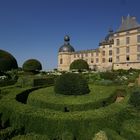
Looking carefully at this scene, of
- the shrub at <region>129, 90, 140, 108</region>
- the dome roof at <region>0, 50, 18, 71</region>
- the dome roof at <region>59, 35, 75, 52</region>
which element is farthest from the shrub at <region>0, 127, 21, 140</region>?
the dome roof at <region>59, 35, 75, 52</region>

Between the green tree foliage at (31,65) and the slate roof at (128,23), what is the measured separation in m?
20.3

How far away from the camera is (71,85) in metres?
15.8

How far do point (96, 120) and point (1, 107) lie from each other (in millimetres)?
5514

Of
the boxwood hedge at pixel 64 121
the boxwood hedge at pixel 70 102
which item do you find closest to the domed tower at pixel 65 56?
the boxwood hedge at pixel 70 102

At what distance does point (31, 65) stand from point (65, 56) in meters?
28.3

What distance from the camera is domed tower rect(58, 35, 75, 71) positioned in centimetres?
7456

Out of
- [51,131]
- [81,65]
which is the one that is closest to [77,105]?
[51,131]

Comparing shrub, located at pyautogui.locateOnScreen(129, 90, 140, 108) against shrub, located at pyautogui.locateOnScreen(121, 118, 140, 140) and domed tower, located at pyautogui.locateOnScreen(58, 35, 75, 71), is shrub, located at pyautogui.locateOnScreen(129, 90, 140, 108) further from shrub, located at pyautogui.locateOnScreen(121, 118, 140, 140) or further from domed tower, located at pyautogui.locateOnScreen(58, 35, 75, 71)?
domed tower, located at pyautogui.locateOnScreen(58, 35, 75, 71)

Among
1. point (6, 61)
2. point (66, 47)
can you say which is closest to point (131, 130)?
point (6, 61)

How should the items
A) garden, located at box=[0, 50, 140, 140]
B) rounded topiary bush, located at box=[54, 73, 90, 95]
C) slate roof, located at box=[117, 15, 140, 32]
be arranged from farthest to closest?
slate roof, located at box=[117, 15, 140, 32], rounded topiary bush, located at box=[54, 73, 90, 95], garden, located at box=[0, 50, 140, 140]

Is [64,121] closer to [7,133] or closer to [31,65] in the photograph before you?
[7,133]

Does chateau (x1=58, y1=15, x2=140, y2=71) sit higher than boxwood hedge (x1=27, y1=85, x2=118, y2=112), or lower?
higher

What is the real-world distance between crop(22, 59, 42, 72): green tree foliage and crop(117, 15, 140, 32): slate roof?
20.3 m

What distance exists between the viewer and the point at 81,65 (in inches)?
1848
